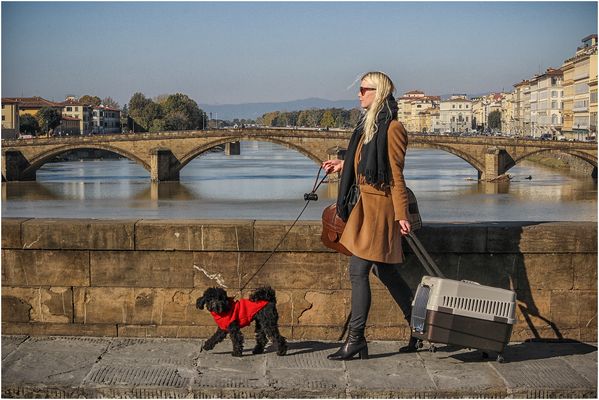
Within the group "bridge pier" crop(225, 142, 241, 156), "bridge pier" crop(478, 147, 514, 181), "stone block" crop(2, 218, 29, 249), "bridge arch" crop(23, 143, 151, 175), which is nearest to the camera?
"stone block" crop(2, 218, 29, 249)

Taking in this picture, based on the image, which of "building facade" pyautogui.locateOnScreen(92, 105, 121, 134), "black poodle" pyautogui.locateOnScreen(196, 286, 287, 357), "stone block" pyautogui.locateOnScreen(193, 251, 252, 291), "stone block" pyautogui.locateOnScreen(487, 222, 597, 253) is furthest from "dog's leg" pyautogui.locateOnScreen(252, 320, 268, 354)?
"building facade" pyautogui.locateOnScreen(92, 105, 121, 134)

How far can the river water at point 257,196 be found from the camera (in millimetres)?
31719

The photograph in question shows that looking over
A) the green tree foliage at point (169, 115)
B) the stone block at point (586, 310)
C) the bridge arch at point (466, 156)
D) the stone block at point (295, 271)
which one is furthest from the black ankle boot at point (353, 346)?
the green tree foliage at point (169, 115)

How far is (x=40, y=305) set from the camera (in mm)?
4992

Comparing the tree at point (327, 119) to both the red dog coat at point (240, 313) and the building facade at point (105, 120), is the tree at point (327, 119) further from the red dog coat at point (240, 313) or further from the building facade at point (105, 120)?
the red dog coat at point (240, 313)

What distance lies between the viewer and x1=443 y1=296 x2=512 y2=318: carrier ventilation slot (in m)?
4.21

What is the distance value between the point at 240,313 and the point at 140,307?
2.41 ft

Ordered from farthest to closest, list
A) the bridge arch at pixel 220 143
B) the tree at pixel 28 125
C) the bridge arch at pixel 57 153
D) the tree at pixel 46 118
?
1. the tree at pixel 46 118
2. the tree at pixel 28 125
3. the bridge arch at pixel 220 143
4. the bridge arch at pixel 57 153

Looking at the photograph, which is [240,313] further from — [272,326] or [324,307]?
[324,307]

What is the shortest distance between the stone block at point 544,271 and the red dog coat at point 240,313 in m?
1.38

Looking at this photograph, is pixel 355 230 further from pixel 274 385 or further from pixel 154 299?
pixel 154 299

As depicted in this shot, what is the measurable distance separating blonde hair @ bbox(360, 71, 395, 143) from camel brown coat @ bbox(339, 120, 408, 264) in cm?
9

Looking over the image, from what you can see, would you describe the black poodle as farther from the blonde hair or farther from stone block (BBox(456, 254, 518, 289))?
stone block (BBox(456, 254, 518, 289))

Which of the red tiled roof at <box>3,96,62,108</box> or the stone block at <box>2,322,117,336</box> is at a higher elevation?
the red tiled roof at <box>3,96,62,108</box>
